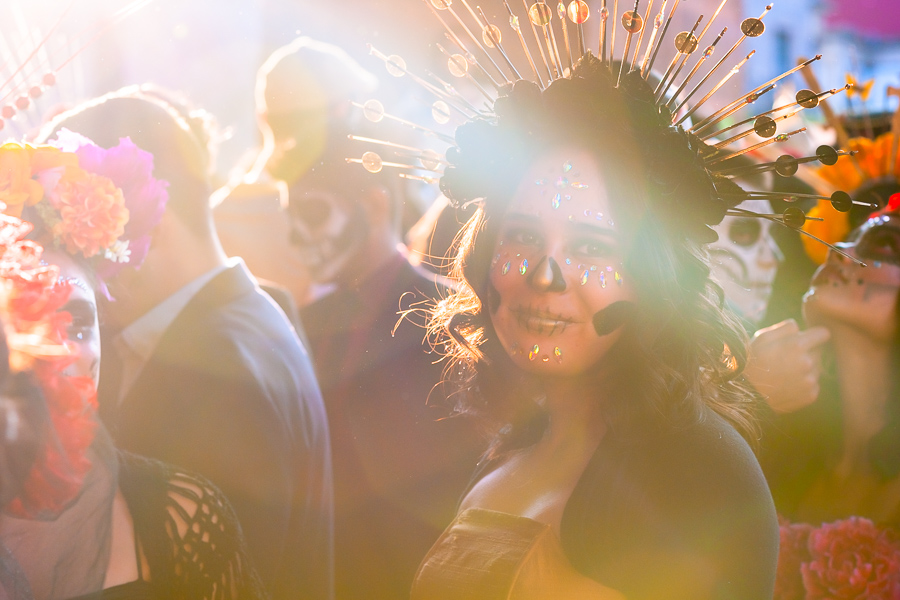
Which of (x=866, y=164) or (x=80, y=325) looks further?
(x=866, y=164)

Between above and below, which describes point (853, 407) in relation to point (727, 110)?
below

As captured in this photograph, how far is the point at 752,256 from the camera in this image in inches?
77.0

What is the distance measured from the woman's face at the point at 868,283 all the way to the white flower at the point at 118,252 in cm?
136

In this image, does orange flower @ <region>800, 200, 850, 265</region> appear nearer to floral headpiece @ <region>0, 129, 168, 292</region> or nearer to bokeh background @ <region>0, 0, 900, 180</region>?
bokeh background @ <region>0, 0, 900, 180</region>

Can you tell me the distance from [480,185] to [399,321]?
1.20ft

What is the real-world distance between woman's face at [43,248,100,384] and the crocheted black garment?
0.54ft

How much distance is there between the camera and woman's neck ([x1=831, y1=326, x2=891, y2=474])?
1.57 meters

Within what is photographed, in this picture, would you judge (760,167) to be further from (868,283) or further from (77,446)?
(77,446)

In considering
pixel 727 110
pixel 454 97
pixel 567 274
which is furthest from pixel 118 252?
pixel 727 110

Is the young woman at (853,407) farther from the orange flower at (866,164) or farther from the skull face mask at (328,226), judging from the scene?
the skull face mask at (328,226)

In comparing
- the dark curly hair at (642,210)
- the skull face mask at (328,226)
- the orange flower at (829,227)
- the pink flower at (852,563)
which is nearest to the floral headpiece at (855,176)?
the orange flower at (829,227)

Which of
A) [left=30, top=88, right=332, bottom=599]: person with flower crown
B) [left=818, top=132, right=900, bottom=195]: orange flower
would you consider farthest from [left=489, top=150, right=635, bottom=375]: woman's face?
[left=818, top=132, right=900, bottom=195]: orange flower

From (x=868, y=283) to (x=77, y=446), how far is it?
1.49m

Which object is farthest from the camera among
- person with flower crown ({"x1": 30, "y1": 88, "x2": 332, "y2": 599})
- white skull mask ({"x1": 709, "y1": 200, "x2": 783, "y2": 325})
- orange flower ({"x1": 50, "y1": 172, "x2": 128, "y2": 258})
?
white skull mask ({"x1": 709, "y1": 200, "x2": 783, "y2": 325})
